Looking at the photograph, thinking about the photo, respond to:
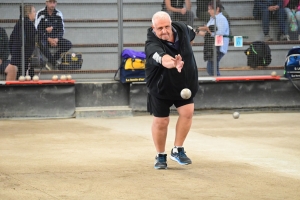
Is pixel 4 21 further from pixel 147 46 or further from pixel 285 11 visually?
pixel 147 46

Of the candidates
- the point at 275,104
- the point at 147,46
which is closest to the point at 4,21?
the point at 275,104

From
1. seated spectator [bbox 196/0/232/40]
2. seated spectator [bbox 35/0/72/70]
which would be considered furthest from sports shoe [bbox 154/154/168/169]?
seated spectator [bbox 196/0/232/40]

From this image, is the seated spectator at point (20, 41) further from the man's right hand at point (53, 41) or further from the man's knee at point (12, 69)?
the man's right hand at point (53, 41)

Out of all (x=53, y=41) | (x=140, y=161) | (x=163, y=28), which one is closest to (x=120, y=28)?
(x=53, y=41)

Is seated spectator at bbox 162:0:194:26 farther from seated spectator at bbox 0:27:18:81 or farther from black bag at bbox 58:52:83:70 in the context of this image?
seated spectator at bbox 0:27:18:81

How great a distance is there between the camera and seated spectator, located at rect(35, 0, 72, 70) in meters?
14.3

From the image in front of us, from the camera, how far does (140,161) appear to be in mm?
8656

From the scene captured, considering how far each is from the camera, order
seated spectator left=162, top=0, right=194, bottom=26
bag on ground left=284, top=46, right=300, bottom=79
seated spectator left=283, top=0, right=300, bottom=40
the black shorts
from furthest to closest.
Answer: seated spectator left=283, top=0, right=300, bottom=40
bag on ground left=284, top=46, right=300, bottom=79
seated spectator left=162, top=0, right=194, bottom=26
the black shorts

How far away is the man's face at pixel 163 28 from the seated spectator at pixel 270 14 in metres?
7.71

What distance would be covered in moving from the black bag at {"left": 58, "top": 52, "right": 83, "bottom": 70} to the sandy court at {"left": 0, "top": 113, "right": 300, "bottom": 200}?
4.35 feet

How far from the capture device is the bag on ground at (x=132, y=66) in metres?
14.4

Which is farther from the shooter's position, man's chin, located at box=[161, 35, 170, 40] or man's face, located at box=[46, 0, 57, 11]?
man's face, located at box=[46, 0, 57, 11]

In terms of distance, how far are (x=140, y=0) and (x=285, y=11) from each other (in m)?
3.16

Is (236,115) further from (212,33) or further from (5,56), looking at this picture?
(5,56)
